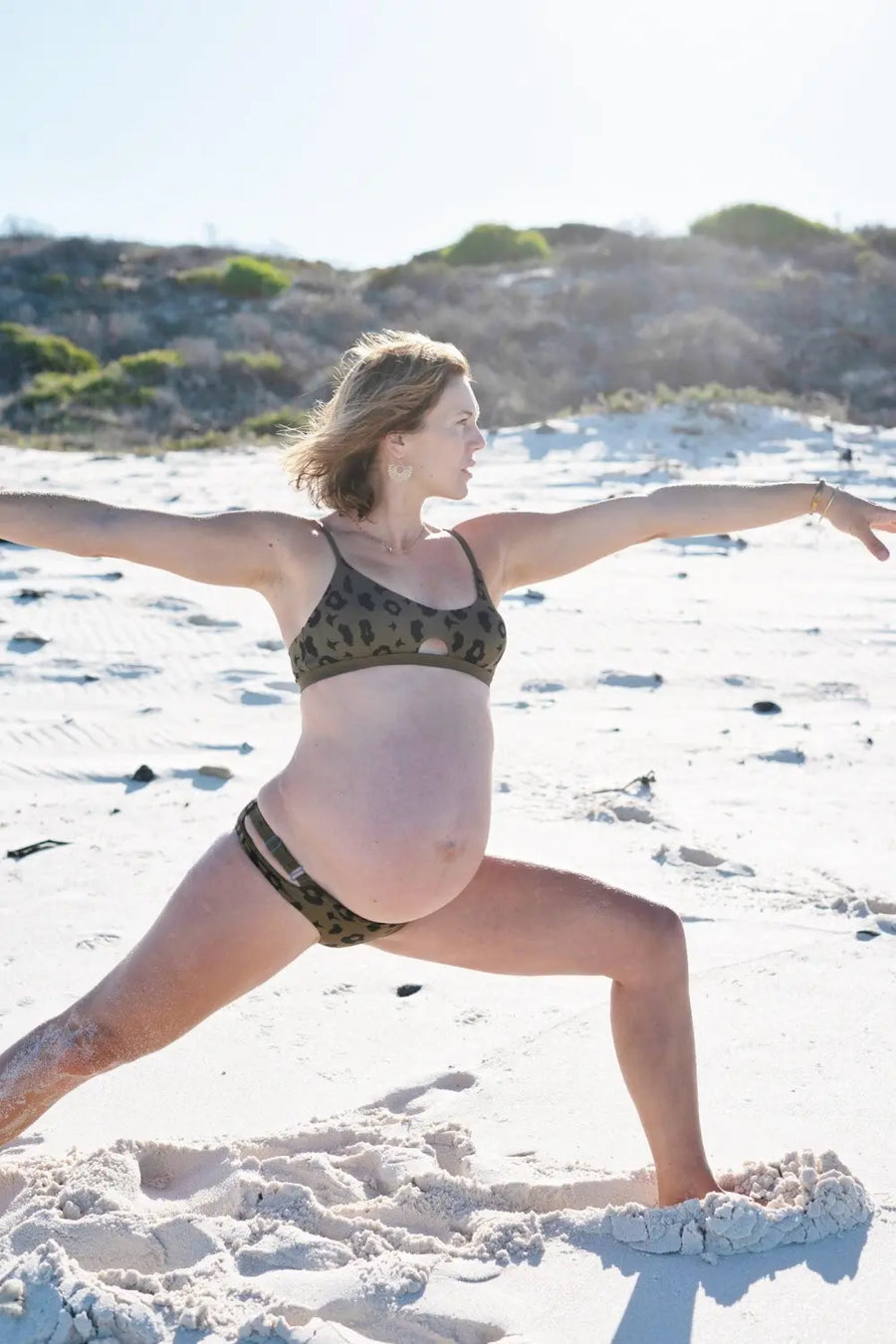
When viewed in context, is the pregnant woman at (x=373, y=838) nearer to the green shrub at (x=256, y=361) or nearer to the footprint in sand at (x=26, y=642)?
the footprint in sand at (x=26, y=642)

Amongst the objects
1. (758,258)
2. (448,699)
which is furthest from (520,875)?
(758,258)

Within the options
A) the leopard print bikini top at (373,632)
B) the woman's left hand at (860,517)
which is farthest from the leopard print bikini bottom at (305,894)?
the woman's left hand at (860,517)

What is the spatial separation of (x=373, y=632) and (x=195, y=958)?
71 cm

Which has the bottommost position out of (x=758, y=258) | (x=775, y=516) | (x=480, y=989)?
(x=480, y=989)

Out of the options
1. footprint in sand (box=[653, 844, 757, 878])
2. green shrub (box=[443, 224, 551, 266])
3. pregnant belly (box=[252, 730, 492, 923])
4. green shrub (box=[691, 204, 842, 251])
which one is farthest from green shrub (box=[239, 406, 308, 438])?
green shrub (box=[691, 204, 842, 251])

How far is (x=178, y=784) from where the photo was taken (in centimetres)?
554

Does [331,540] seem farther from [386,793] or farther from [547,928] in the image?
[547,928]

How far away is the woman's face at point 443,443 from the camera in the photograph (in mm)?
3215

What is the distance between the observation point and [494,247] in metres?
34.9

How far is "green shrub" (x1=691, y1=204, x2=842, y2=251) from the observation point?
33.9m

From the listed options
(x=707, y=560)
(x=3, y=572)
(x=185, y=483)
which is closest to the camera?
(x=3, y=572)

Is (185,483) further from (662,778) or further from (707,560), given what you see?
(662,778)

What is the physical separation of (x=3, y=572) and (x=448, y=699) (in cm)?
590

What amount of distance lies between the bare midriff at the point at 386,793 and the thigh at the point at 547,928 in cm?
8
